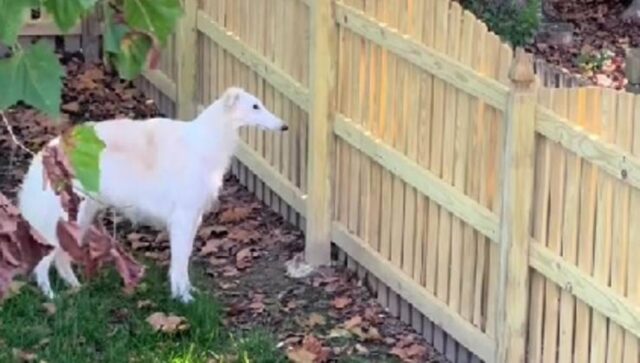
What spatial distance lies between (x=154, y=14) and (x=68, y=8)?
0.13 m

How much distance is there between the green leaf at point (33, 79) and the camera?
1692 mm

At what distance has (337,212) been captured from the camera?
7027 millimetres

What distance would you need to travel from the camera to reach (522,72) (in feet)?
16.6

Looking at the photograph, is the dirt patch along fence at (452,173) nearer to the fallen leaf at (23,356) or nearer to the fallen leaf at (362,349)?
the fallen leaf at (362,349)

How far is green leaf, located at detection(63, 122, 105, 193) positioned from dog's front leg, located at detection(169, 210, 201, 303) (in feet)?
16.3

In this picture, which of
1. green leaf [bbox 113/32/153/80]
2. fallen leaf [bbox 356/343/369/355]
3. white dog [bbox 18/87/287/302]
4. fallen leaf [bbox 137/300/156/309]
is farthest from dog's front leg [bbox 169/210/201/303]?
green leaf [bbox 113/32/153/80]

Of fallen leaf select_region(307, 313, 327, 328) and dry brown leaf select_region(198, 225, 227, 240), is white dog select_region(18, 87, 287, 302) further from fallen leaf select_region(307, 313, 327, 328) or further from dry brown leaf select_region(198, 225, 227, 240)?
dry brown leaf select_region(198, 225, 227, 240)

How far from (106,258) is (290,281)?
5216 millimetres

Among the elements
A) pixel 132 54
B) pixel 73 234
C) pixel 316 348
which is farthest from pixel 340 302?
pixel 73 234

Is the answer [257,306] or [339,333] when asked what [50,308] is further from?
[339,333]

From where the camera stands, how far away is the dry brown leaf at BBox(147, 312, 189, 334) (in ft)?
20.8

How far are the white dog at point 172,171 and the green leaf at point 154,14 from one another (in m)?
4.78

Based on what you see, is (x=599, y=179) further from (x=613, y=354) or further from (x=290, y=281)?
(x=290, y=281)

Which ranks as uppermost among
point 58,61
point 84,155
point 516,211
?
point 58,61
